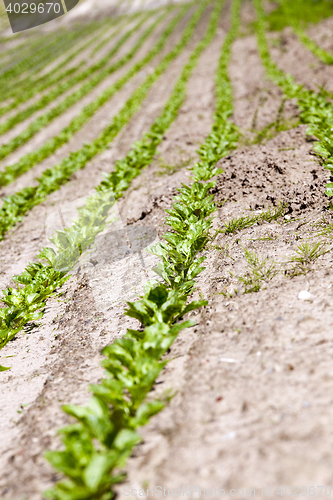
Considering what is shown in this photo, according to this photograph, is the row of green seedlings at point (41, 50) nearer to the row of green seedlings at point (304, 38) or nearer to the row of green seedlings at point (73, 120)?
the row of green seedlings at point (73, 120)

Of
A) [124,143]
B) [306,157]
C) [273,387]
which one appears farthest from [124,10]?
[273,387]

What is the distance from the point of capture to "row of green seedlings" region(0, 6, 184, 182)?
31.1ft

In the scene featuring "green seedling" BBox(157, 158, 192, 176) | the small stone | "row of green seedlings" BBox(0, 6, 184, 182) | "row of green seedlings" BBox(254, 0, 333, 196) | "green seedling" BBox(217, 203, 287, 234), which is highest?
→ "row of green seedlings" BBox(0, 6, 184, 182)

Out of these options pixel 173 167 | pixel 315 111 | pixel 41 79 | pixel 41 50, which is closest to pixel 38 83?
pixel 41 79

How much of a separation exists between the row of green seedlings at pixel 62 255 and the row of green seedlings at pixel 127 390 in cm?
146

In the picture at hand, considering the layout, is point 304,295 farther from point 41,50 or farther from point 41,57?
point 41,50

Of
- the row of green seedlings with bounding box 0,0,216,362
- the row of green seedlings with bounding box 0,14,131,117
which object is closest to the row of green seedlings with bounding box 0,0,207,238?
the row of green seedlings with bounding box 0,0,216,362

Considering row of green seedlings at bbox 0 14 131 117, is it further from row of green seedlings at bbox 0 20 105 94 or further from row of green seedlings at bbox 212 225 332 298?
row of green seedlings at bbox 212 225 332 298

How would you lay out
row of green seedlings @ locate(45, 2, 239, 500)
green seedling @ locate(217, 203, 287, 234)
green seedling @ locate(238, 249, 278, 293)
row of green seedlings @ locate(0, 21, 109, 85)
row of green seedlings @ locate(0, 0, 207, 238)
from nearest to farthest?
row of green seedlings @ locate(45, 2, 239, 500)
green seedling @ locate(238, 249, 278, 293)
green seedling @ locate(217, 203, 287, 234)
row of green seedlings @ locate(0, 0, 207, 238)
row of green seedlings @ locate(0, 21, 109, 85)

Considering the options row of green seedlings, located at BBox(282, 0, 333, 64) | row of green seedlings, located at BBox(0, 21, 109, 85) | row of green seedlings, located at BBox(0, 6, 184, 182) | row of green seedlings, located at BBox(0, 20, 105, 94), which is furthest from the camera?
row of green seedlings, located at BBox(0, 21, 109, 85)

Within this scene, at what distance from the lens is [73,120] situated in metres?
12.3

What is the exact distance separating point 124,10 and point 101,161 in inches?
1867

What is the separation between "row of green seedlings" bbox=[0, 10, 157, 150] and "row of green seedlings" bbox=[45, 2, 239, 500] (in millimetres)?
10115

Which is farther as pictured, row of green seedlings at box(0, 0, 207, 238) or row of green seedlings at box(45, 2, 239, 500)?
→ row of green seedlings at box(0, 0, 207, 238)
